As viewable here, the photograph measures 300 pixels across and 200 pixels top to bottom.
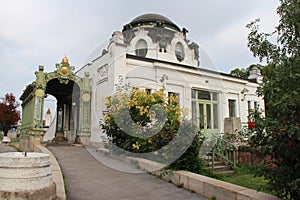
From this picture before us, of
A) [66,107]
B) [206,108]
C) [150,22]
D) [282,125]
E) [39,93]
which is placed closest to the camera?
[282,125]

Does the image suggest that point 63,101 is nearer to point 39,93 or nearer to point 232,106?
point 39,93

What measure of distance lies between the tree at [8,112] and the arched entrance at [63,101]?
2198cm

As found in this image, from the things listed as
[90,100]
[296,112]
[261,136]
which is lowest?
[261,136]

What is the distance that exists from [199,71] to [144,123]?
843 cm

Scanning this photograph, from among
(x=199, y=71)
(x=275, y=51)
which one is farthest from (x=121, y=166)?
(x=199, y=71)

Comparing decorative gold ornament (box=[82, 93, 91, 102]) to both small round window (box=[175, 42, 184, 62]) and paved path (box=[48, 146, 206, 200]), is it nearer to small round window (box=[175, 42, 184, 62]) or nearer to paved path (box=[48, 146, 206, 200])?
paved path (box=[48, 146, 206, 200])

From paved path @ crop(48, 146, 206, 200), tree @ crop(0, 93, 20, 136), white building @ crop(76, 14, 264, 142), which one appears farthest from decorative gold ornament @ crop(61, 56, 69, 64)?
tree @ crop(0, 93, 20, 136)

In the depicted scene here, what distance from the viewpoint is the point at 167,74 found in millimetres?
15078

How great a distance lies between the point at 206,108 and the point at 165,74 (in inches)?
164

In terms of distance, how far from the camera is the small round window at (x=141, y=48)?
60.5 ft

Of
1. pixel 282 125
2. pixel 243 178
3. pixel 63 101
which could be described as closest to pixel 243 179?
pixel 243 178

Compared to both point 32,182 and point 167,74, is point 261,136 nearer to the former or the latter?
point 32,182

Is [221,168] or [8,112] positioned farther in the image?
[8,112]

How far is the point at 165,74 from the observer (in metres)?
15.0
